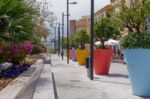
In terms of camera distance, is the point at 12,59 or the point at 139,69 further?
the point at 12,59

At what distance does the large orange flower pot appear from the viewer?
2033 cm

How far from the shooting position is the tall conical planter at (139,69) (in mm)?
11555

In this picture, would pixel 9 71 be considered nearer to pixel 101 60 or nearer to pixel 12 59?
pixel 12 59

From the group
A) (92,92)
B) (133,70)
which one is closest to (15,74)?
(92,92)

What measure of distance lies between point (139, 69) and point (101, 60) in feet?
28.6

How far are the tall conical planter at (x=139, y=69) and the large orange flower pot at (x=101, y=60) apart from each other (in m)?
8.25

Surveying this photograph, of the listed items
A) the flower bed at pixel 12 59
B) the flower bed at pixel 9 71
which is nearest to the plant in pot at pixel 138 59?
the flower bed at pixel 9 71

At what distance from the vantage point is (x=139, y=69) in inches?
460

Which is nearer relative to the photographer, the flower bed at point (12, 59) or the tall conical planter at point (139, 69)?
the tall conical planter at point (139, 69)

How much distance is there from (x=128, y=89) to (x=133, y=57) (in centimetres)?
227

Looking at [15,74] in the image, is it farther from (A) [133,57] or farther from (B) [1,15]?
(A) [133,57]

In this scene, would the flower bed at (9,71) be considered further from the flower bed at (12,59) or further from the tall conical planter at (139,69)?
the tall conical planter at (139,69)

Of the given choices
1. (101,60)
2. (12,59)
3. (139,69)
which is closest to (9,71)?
(12,59)

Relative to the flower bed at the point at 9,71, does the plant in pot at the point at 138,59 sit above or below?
above
